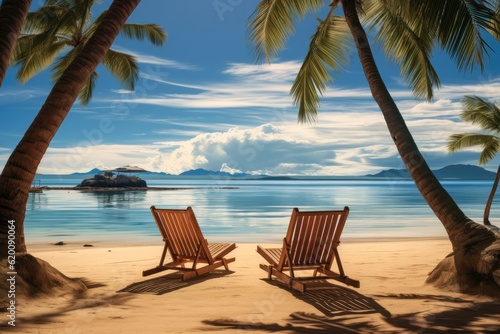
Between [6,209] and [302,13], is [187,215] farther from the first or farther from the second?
[302,13]

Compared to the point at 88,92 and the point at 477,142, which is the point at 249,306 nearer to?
the point at 88,92

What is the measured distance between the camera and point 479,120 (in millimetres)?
17594

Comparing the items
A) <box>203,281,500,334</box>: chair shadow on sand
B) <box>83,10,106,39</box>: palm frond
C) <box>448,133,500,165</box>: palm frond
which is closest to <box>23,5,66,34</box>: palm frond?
<box>83,10,106,39</box>: palm frond

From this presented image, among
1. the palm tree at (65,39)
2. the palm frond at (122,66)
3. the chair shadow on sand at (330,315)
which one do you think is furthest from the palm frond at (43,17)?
the chair shadow on sand at (330,315)

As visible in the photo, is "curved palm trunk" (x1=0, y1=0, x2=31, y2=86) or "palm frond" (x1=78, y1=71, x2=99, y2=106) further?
"palm frond" (x1=78, y1=71, x2=99, y2=106)

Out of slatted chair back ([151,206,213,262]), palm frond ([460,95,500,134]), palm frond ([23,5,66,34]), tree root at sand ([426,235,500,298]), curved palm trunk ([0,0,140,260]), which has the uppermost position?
palm frond ([23,5,66,34])

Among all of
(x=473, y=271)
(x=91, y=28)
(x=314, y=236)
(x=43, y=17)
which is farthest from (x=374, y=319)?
(x=91, y=28)

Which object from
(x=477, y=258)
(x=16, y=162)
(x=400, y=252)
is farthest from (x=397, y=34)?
(x=16, y=162)

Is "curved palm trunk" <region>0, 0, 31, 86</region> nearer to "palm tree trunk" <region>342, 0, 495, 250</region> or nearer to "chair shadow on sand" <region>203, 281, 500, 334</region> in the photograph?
"chair shadow on sand" <region>203, 281, 500, 334</region>

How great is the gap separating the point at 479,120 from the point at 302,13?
423 inches

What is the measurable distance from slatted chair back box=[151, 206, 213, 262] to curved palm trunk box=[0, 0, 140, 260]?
1.62 meters

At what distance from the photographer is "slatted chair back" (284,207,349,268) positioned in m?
5.84

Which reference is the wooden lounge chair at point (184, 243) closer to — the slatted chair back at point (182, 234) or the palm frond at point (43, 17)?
the slatted chair back at point (182, 234)

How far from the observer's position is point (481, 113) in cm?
1745
